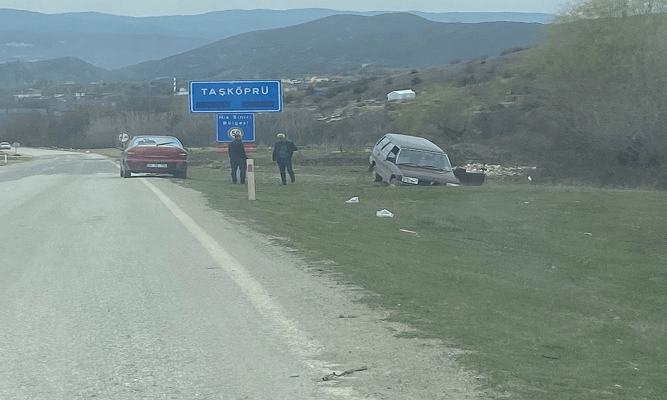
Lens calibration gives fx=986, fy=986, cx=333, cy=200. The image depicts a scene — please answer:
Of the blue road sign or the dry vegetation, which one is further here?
the dry vegetation

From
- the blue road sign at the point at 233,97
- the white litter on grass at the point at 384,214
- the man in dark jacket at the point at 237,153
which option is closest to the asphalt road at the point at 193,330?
the white litter on grass at the point at 384,214

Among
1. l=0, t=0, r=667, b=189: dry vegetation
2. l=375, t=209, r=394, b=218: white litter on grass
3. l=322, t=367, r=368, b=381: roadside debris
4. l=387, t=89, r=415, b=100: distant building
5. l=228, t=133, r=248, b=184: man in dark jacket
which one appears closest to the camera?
l=322, t=367, r=368, b=381: roadside debris

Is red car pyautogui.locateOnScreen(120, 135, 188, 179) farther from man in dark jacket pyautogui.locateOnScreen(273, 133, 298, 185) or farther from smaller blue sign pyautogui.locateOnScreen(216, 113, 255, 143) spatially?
man in dark jacket pyautogui.locateOnScreen(273, 133, 298, 185)

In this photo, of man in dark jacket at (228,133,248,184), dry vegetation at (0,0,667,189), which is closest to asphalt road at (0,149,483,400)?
man in dark jacket at (228,133,248,184)

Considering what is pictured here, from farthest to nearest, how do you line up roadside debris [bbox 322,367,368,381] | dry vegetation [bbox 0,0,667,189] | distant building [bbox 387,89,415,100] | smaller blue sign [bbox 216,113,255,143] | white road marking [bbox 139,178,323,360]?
distant building [bbox 387,89,415,100] → dry vegetation [bbox 0,0,667,189] → smaller blue sign [bbox 216,113,255,143] → white road marking [bbox 139,178,323,360] → roadside debris [bbox 322,367,368,381]

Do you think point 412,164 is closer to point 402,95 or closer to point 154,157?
point 154,157

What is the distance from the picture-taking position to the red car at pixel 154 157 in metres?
32.5

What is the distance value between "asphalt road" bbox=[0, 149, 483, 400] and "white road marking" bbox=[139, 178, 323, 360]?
0.05 feet

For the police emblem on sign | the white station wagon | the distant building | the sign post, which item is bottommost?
the white station wagon

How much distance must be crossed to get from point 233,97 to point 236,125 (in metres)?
1.09

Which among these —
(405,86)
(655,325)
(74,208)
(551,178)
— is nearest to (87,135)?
(405,86)

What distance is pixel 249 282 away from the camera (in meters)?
9.42

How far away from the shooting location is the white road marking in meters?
6.75

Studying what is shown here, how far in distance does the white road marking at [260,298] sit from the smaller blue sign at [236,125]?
18.8m
